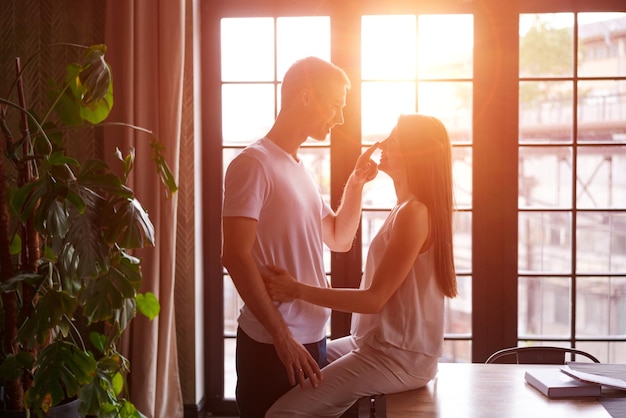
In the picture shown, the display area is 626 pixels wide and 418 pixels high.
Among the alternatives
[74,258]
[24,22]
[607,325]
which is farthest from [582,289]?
[24,22]

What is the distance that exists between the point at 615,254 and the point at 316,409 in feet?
7.93

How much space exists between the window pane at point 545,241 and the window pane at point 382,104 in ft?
2.87

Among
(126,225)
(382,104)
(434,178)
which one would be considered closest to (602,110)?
(382,104)

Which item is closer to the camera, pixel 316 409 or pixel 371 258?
pixel 316 409

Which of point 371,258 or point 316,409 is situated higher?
point 371,258

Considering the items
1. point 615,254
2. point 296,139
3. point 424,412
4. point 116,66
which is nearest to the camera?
point 424,412

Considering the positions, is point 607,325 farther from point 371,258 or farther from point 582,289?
point 371,258

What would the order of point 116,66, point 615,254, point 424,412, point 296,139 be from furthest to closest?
1. point 615,254
2. point 116,66
3. point 296,139
4. point 424,412

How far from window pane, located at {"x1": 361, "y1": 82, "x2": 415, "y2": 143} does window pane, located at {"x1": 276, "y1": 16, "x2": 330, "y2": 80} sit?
31cm

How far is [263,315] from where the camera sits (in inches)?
79.8

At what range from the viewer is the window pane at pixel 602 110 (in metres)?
3.69

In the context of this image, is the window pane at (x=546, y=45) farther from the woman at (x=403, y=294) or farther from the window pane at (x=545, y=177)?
the woman at (x=403, y=294)

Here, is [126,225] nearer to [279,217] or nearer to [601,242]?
[279,217]

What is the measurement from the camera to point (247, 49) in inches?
149
